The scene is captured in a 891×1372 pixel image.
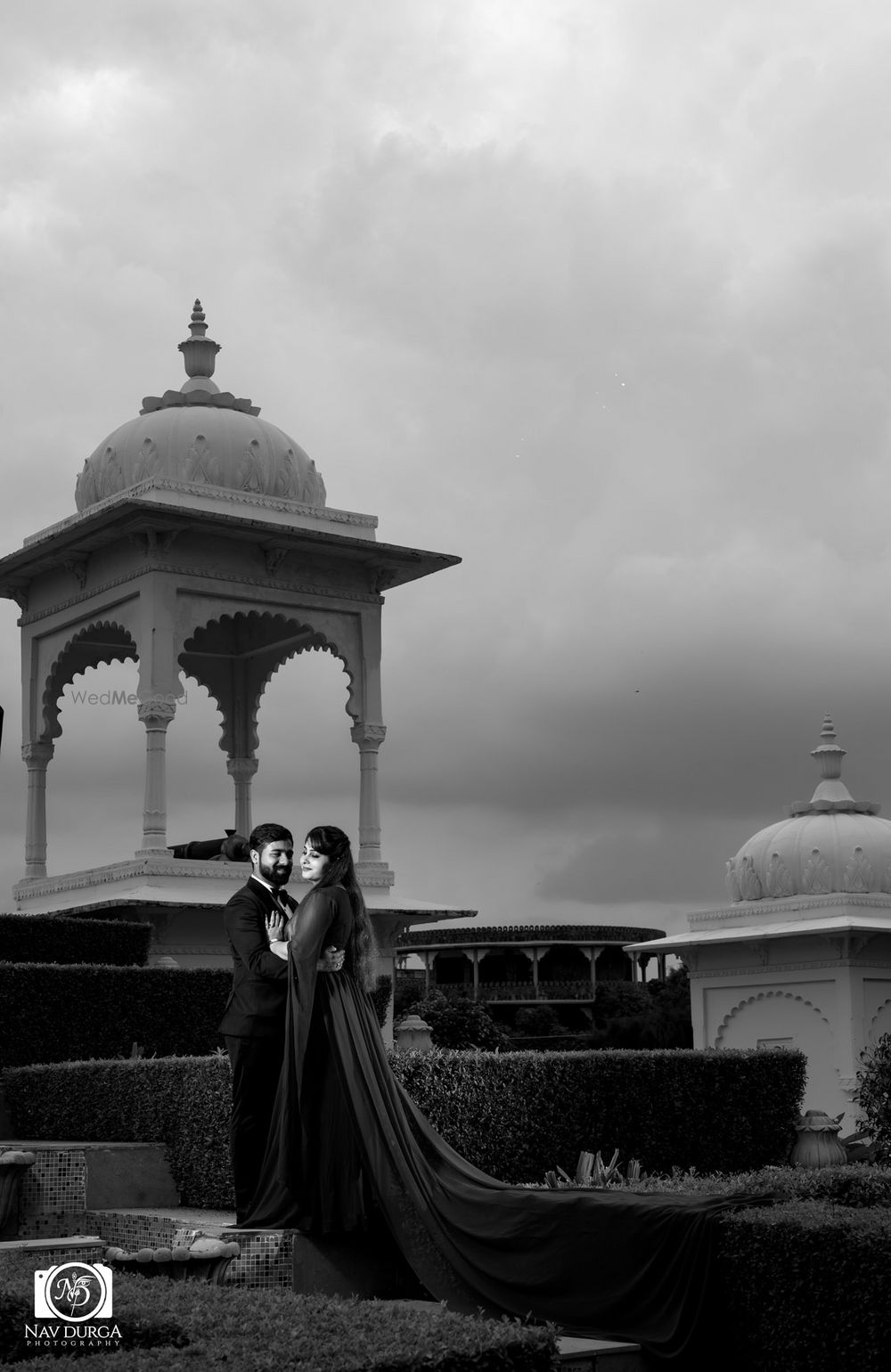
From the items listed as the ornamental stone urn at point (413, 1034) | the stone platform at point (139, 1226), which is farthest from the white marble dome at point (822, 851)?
the stone platform at point (139, 1226)

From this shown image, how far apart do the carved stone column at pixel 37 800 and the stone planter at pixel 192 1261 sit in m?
13.8

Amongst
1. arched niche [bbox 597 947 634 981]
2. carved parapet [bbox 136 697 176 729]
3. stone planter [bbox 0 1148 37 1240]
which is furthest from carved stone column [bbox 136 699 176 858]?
arched niche [bbox 597 947 634 981]

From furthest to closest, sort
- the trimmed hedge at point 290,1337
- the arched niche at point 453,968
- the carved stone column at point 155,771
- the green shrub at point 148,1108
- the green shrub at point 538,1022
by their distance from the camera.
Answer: the arched niche at point 453,968
the green shrub at point 538,1022
the carved stone column at point 155,771
the green shrub at point 148,1108
the trimmed hedge at point 290,1337

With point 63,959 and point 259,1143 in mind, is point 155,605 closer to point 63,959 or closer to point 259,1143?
point 63,959

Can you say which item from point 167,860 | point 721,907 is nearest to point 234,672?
point 167,860

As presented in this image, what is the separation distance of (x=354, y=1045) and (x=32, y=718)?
14.4 m

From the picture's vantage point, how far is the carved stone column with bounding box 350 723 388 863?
21.0 m

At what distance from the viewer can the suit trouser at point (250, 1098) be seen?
27.3ft

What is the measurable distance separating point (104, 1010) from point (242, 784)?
9365 mm

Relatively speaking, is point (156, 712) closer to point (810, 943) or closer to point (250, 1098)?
point (810, 943)

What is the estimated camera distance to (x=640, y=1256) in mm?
7523

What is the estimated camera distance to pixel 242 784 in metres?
22.9

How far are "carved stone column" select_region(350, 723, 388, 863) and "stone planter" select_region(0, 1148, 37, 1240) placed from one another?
11.4m

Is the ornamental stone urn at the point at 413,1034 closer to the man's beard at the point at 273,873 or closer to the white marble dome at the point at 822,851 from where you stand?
the man's beard at the point at 273,873
